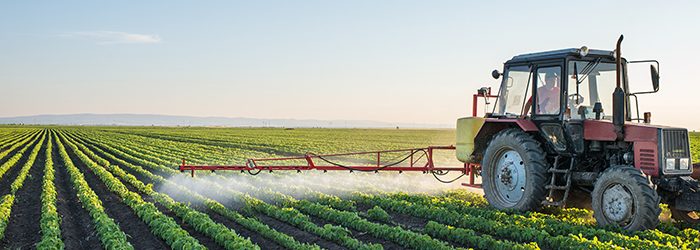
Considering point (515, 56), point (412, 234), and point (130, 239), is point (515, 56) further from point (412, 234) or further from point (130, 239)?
point (130, 239)

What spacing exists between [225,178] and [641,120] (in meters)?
10.5

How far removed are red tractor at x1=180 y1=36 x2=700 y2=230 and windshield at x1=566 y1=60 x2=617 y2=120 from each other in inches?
0.5

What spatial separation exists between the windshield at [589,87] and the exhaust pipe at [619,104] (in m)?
0.65

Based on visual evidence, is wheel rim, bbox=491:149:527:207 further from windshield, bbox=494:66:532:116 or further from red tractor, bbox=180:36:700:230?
windshield, bbox=494:66:532:116

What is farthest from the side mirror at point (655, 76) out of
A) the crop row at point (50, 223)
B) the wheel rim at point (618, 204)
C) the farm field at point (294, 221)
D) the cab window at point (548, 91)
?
the crop row at point (50, 223)

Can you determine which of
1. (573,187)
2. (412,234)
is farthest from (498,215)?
(412,234)

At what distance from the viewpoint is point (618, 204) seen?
24.5ft

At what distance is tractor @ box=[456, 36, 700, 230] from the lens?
7.46 meters

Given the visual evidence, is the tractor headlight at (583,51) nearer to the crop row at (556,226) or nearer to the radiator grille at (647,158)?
the radiator grille at (647,158)

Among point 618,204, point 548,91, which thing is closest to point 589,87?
point 548,91

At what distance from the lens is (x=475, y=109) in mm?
10281

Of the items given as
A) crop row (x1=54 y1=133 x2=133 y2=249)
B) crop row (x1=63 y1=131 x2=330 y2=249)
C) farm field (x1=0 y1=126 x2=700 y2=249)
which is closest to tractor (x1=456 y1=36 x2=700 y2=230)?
farm field (x1=0 y1=126 x2=700 y2=249)

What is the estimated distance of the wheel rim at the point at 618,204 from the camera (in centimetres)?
734

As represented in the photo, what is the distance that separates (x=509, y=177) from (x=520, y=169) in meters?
0.27
